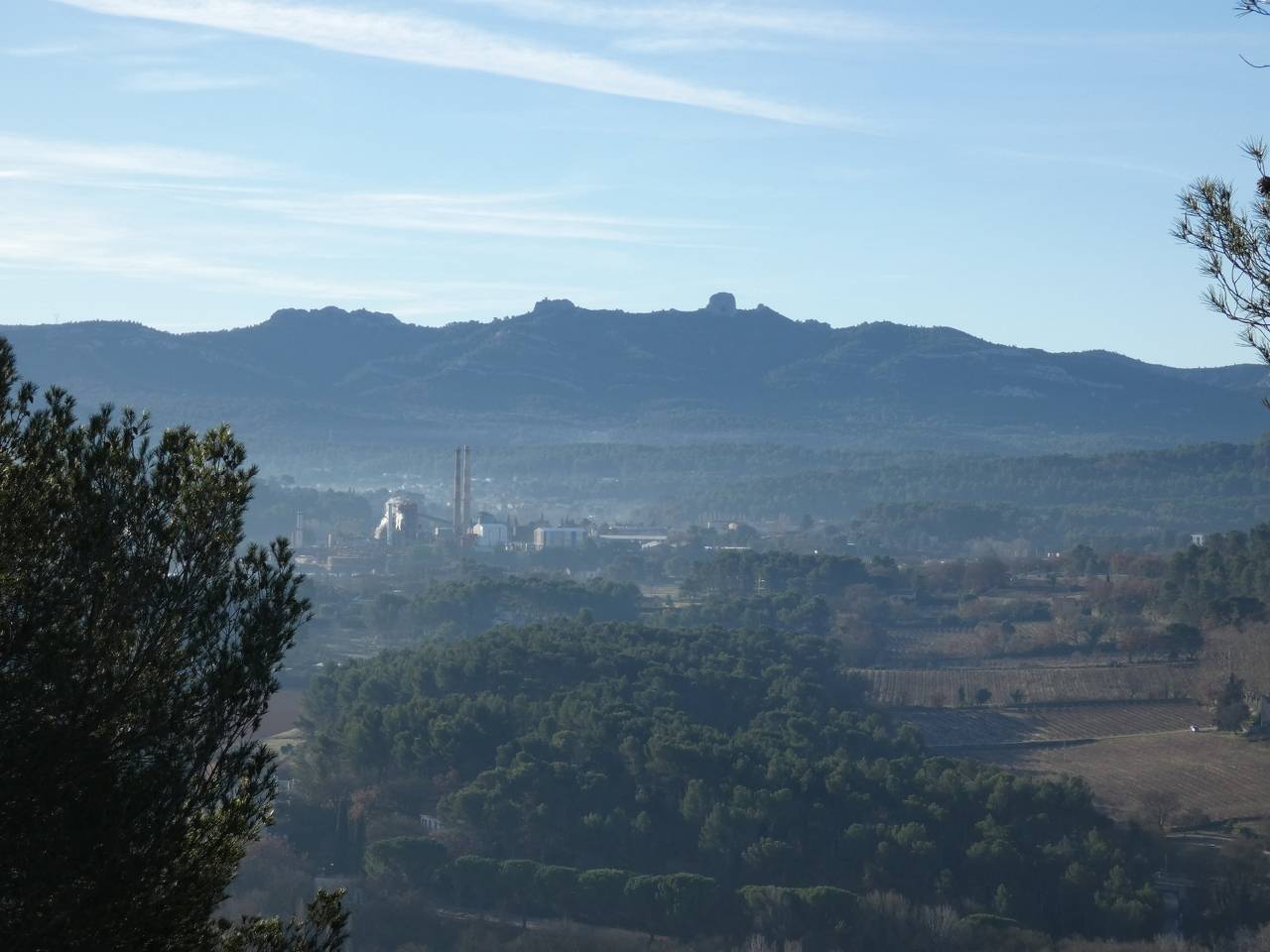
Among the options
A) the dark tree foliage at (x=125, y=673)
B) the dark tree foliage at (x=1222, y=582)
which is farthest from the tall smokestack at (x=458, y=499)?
the dark tree foliage at (x=125, y=673)

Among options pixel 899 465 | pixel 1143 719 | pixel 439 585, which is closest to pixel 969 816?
pixel 1143 719

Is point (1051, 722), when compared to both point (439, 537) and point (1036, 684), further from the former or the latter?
point (439, 537)

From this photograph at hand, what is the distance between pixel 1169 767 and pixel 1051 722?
4.70 m

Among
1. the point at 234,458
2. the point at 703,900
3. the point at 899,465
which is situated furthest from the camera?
the point at 899,465

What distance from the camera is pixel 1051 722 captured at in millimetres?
32781

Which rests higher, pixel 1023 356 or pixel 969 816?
pixel 1023 356

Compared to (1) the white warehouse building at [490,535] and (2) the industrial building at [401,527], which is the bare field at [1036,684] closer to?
(1) the white warehouse building at [490,535]

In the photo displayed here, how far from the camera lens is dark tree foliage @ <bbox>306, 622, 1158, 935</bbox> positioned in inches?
839

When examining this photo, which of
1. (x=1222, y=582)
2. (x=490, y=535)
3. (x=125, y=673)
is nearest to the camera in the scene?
(x=125, y=673)

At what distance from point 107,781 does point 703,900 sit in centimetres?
1556

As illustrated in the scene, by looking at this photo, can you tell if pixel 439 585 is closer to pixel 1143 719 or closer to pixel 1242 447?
pixel 1143 719

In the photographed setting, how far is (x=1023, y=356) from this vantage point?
140 metres

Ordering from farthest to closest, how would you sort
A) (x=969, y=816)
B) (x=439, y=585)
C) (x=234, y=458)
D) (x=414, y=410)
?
(x=414, y=410) < (x=439, y=585) < (x=969, y=816) < (x=234, y=458)

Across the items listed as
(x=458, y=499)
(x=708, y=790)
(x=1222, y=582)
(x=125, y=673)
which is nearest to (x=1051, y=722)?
(x=1222, y=582)
